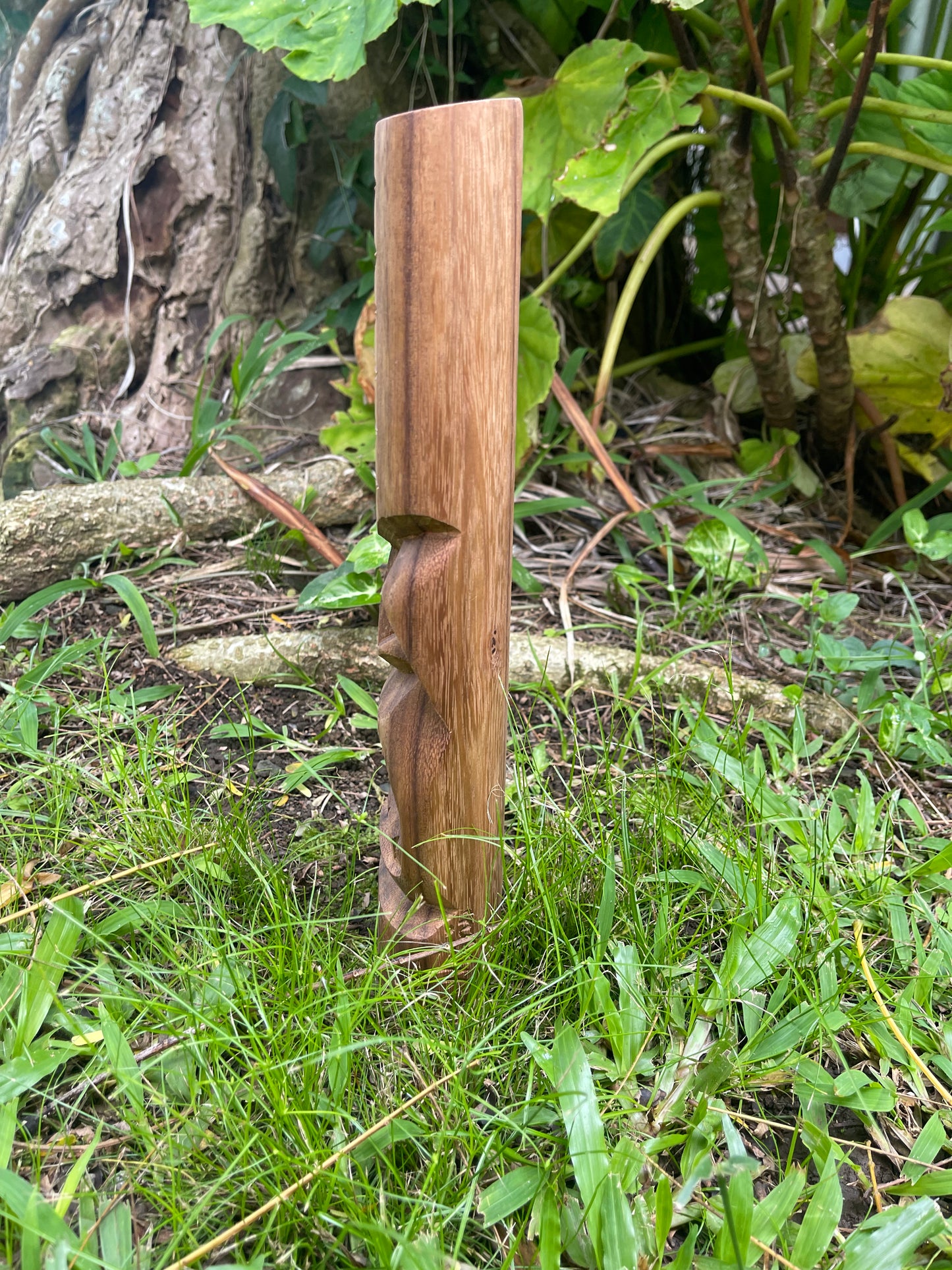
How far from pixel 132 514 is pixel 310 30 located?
3.01 feet

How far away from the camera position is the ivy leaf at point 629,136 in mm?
1611

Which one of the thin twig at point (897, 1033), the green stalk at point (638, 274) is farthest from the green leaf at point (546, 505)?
the thin twig at point (897, 1033)

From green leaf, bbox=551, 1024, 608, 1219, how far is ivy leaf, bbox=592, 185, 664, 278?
182 cm

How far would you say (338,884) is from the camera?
113 cm

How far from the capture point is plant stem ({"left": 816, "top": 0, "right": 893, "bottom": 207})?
1446 mm

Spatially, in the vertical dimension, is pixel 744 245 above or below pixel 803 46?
below

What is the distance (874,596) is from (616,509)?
0.58 meters

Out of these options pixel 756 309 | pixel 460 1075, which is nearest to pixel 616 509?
pixel 756 309

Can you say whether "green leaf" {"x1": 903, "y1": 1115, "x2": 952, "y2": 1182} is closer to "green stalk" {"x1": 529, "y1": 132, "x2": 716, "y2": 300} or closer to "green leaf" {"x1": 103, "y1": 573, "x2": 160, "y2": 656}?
"green leaf" {"x1": 103, "y1": 573, "x2": 160, "y2": 656}

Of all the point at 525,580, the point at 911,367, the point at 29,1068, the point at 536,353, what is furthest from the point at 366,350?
the point at 29,1068

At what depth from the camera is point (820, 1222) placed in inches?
30.0

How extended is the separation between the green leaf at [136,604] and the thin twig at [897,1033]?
45.3 inches

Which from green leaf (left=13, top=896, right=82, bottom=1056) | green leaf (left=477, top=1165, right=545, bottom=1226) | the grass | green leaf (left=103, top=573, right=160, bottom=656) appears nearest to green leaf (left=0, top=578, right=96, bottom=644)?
green leaf (left=103, top=573, right=160, bottom=656)

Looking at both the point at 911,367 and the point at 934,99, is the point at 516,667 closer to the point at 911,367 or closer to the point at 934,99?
the point at 911,367
